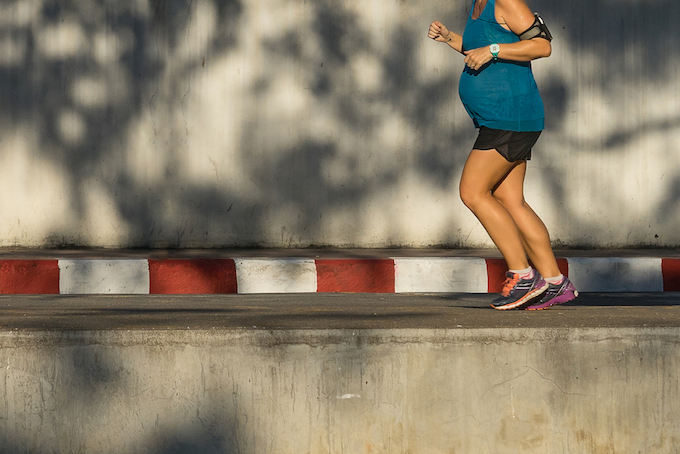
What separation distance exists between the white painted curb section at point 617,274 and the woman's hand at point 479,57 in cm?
293

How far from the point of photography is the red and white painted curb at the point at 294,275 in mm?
5707

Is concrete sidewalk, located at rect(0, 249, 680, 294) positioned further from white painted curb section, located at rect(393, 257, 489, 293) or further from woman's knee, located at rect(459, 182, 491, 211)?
woman's knee, located at rect(459, 182, 491, 211)

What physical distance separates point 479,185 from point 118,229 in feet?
13.2

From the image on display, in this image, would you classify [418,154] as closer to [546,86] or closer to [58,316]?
[546,86]

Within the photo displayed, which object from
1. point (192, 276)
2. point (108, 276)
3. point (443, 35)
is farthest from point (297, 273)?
point (443, 35)

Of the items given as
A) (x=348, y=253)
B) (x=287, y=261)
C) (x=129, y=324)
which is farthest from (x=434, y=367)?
(x=348, y=253)

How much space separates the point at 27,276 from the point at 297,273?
66.0 inches

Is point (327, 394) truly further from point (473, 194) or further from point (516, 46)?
point (516, 46)

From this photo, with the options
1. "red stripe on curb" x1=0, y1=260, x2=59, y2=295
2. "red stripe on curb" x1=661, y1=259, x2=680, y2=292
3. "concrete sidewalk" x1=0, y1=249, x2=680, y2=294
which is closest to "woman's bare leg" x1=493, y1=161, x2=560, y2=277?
"concrete sidewalk" x1=0, y1=249, x2=680, y2=294

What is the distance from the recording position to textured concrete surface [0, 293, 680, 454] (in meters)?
2.36

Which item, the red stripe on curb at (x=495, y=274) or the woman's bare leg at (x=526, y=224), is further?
the red stripe on curb at (x=495, y=274)

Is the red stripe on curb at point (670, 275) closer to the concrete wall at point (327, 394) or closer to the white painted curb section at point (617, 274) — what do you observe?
the white painted curb section at point (617, 274)

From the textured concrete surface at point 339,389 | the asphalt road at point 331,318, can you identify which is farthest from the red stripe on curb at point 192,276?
the textured concrete surface at point 339,389

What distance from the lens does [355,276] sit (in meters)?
5.88
